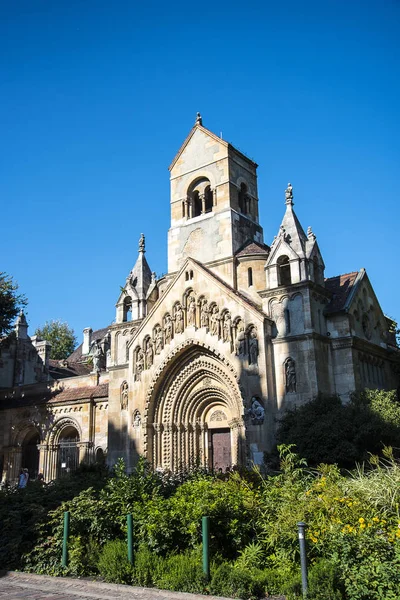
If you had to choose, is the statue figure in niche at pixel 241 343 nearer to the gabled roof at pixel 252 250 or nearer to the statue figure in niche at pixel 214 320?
the statue figure in niche at pixel 214 320

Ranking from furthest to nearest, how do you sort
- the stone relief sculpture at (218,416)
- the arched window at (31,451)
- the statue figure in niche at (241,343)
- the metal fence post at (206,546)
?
the arched window at (31,451)
the stone relief sculpture at (218,416)
the statue figure in niche at (241,343)
the metal fence post at (206,546)

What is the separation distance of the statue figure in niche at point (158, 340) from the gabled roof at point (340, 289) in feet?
27.6

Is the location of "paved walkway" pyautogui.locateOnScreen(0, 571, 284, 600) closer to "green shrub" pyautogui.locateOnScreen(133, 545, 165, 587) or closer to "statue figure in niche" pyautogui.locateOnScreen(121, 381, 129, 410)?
"green shrub" pyautogui.locateOnScreen(133, 545, 165, 587)

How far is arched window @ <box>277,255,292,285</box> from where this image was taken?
26469mm

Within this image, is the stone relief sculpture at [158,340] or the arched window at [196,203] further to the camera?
the arched window at [196,203]

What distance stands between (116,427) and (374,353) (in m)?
13.5

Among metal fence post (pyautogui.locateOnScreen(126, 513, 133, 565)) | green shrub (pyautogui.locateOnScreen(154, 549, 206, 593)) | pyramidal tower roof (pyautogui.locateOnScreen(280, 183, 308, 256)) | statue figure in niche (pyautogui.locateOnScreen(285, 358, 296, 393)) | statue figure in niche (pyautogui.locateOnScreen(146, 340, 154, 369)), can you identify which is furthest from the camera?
statue figure in niche (pyautogui.locateOnScreen(146, 340, 154, 369))

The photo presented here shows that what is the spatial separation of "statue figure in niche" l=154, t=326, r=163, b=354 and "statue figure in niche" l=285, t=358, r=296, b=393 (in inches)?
280

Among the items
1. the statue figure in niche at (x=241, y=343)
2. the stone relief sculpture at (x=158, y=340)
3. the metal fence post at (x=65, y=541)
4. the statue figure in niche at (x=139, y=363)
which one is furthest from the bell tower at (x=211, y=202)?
the metal fence post at (x=65, y=541)

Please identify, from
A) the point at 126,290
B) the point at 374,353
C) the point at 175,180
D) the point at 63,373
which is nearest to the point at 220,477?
the point at 374,353

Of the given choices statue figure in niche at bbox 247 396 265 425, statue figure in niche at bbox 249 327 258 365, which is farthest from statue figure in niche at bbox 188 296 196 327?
statue figure in niche at bbox 247 396 265 425

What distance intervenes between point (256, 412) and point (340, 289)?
8.23m

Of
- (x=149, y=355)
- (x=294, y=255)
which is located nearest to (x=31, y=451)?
(x=149, y=355)

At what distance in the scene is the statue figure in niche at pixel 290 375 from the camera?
23828mm
